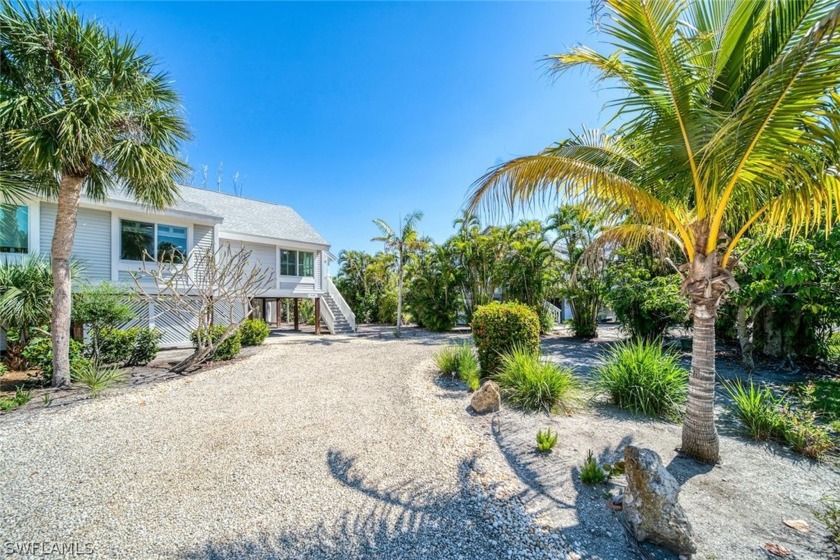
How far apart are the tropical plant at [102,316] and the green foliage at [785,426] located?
13.4 m

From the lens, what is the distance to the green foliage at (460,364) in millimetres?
7316

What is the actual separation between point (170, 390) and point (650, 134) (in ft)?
31.3

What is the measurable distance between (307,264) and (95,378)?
36.7ft

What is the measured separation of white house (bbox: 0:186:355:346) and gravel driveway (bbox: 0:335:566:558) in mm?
6680

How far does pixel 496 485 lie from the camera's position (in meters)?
3.60

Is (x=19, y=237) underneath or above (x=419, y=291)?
above

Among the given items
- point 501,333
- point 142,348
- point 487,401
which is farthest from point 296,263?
point 487,401

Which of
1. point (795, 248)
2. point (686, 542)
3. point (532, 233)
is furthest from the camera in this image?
point (532, 233)

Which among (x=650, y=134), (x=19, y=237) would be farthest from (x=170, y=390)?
(x=650, y=134)

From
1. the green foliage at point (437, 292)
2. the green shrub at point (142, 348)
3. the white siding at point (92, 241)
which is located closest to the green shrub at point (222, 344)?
the green shrub at point (142, 348)

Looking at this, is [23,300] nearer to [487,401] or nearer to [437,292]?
[487,401]

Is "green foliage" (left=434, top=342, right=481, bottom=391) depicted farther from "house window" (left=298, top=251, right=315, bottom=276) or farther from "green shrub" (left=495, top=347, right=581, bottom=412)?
"house window" (left=298, top=251, right=315, bottom=276)

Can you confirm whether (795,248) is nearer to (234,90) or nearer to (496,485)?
(496,485)

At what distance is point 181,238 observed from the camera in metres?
12.7
